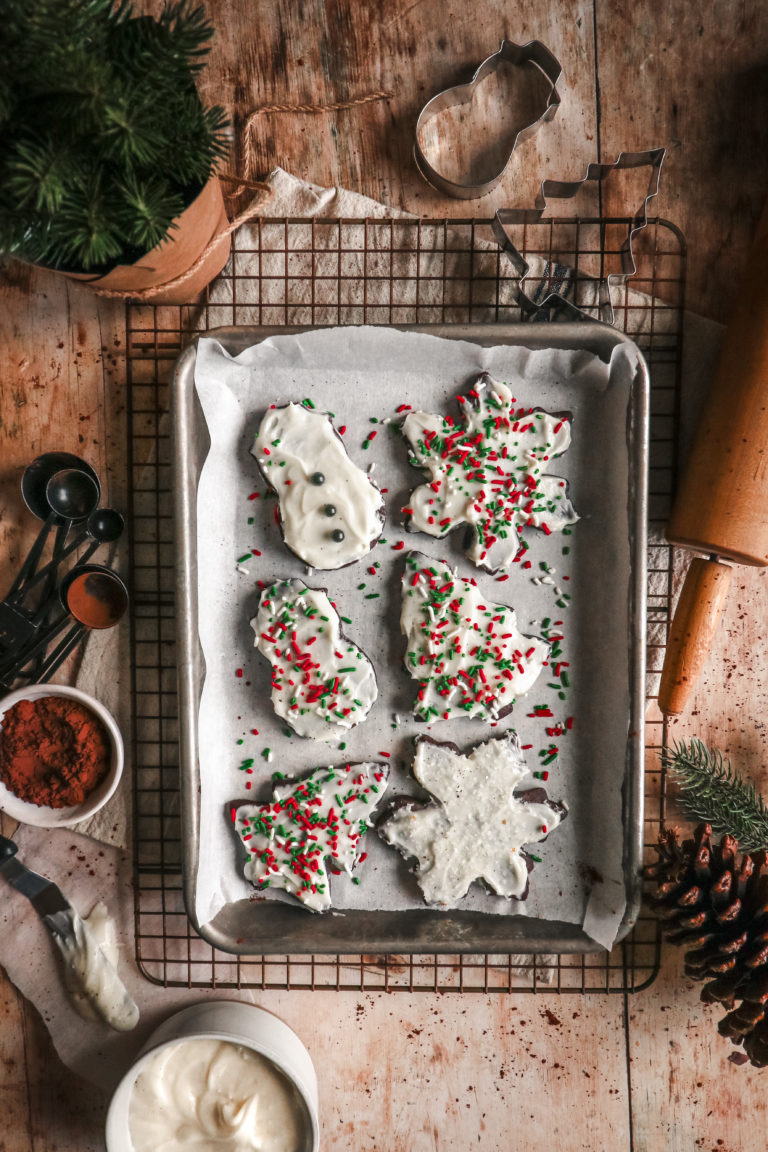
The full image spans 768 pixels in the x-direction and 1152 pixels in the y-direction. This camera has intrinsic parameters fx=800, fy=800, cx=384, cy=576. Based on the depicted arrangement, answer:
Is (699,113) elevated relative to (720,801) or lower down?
elevated

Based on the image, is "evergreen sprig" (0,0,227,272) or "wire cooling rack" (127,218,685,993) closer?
"evergreen sprig" (0,0,227,272)

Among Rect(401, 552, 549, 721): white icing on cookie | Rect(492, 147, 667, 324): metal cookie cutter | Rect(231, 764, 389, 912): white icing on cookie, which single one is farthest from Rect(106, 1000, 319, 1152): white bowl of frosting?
Rect(492, 147, 667, 324): metal cookie cutter

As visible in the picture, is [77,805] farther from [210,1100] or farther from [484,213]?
[484,213]

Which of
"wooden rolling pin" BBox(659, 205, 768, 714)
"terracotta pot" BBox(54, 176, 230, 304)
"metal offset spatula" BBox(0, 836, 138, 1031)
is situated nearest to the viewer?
"terracotta pot" BBox(54, 176, 230, 304)

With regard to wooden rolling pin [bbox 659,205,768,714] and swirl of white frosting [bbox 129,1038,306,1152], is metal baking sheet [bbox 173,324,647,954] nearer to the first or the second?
wooden rolling pin [bbox 659,205,768,714]

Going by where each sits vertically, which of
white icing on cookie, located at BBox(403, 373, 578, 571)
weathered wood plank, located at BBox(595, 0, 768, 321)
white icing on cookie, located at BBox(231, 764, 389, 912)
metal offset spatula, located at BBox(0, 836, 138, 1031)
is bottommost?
metal offset spatula, located at BBox(0, 836, 138, 1031)

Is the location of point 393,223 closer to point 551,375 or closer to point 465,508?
point 551,375

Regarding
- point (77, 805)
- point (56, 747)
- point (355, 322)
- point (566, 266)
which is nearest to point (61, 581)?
point (56, 747)
